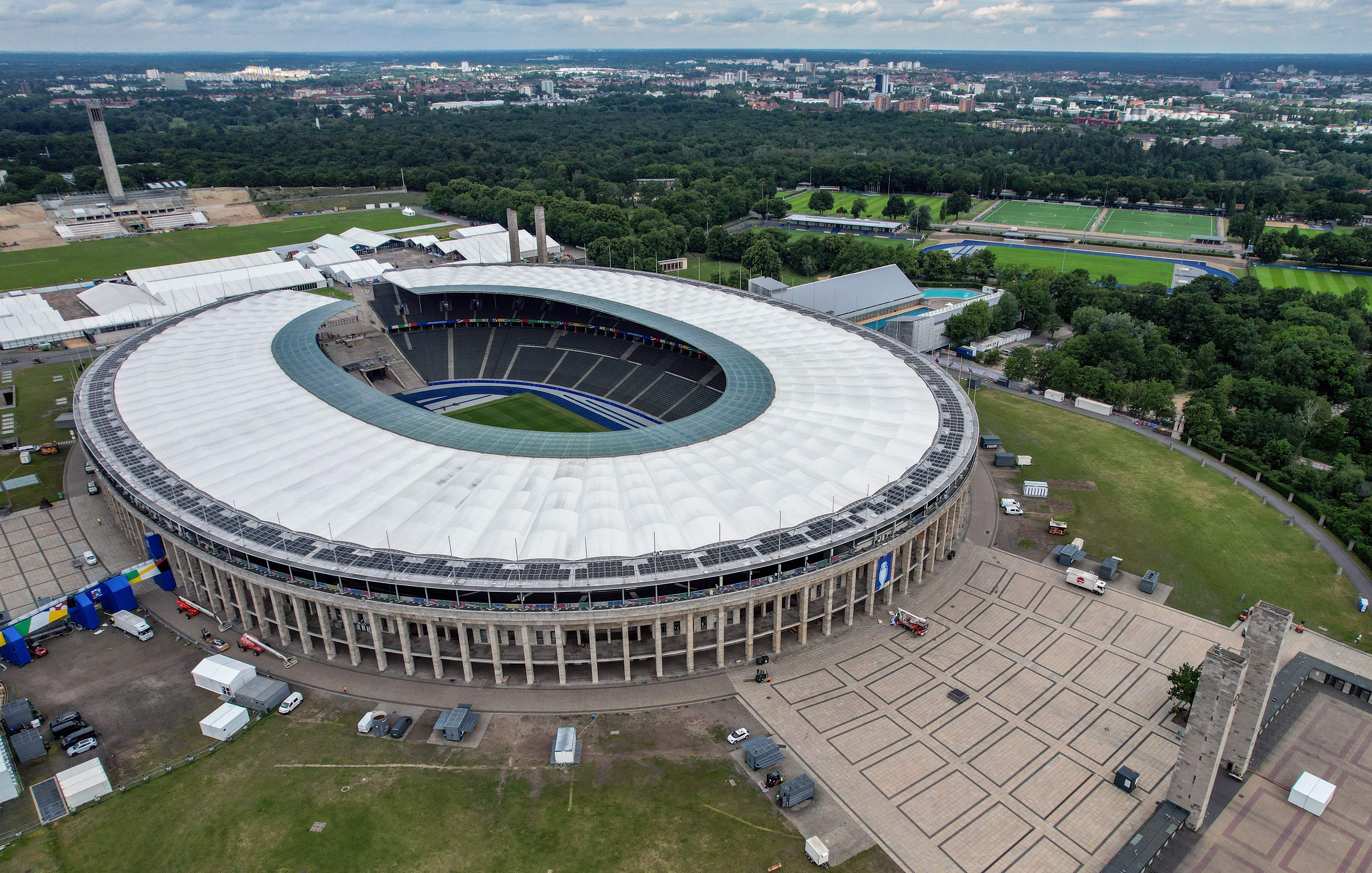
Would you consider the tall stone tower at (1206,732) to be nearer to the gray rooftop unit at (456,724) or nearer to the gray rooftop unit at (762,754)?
the gray rooftop unit at (762,754)

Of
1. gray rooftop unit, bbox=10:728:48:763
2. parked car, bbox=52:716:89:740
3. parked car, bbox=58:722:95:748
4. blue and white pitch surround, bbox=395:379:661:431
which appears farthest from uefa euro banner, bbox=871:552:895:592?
gray rooftop unit, bbox=10:728:48:763

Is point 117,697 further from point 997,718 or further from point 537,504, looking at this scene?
point 997,718

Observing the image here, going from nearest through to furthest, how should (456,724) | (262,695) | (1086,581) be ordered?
1. (456,724)
2. (262,695)
3. (1086,581)

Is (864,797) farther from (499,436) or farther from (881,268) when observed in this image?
(881,268)

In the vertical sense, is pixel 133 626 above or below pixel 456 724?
below

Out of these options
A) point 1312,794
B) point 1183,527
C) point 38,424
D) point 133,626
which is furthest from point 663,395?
point 38,424

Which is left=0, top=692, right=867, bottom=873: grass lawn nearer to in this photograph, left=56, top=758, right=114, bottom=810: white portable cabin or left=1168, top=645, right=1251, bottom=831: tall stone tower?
left=56, top=758, right=114, bottom=810: white portable cabin
